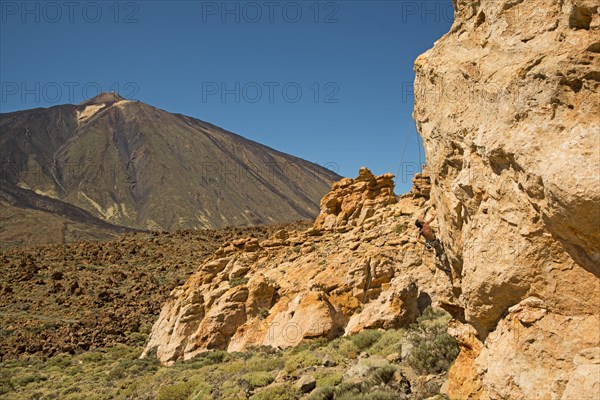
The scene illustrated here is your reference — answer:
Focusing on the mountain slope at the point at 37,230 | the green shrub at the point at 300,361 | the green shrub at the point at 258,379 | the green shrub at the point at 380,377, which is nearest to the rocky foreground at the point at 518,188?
the green shrub at the point at 380,377

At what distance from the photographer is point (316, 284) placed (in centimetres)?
1605

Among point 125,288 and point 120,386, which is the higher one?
point 125,288

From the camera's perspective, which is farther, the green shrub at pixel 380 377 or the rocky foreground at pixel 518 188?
the green shrub at pixel 380 377

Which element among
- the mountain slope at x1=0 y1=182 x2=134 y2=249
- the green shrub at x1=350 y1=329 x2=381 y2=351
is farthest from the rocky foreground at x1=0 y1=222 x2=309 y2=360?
the mountain slope at x1=0 y1=182 x2=134 y2=249

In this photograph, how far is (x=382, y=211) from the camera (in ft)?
74.7

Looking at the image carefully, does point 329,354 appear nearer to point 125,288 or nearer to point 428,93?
point 428,93

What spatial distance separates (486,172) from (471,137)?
0.50 metres

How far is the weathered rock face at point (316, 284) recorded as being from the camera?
14.0 m

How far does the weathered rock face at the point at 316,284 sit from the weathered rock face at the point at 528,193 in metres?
2.94

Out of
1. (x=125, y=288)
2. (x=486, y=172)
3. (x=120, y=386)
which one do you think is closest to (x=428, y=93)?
(x=486, y=172)

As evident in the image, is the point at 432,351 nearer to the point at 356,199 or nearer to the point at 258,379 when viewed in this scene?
the point at 258,379

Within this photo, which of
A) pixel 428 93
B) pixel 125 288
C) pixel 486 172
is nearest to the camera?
pixel 486 172

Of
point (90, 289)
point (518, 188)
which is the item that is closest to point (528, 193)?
point (518, 188)

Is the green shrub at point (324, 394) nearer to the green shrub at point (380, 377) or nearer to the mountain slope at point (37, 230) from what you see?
the green shrub at point (380, 377)
